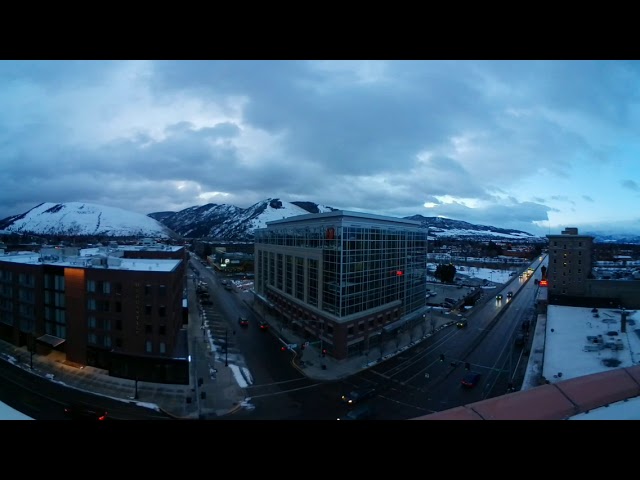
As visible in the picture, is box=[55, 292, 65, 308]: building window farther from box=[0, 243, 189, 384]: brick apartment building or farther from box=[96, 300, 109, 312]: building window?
box=[96, 300, 109, 312]: building window

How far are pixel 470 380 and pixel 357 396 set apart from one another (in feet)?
12.0

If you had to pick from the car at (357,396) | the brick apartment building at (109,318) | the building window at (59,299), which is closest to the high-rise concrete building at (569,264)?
the car at (357,396)

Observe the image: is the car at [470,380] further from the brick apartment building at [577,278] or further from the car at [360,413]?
the brick apartment building at [577,278]

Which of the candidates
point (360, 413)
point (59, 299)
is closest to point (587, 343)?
point (360, 413)

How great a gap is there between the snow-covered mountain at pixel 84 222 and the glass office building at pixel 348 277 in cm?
9053

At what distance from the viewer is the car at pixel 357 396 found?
28.7 ft

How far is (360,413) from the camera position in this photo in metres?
7.77

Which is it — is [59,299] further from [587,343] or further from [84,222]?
[84,222]

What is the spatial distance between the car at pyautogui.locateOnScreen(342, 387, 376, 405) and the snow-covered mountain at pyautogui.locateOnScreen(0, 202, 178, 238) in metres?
97.3

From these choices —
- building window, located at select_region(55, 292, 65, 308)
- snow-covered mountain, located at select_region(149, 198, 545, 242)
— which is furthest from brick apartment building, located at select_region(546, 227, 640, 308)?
snow-covered mountain, located at select_region(149, 198, 545, 242)
